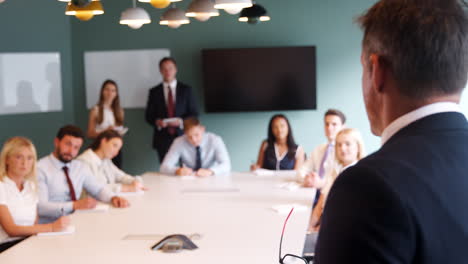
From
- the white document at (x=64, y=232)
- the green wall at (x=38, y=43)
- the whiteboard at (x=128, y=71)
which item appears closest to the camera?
the white document at (x=64, y=232)

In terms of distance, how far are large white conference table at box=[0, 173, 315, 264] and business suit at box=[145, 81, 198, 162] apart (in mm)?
2445

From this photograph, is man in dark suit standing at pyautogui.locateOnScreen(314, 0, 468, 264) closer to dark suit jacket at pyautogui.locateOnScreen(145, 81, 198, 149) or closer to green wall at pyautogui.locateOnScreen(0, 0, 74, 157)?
dark suit jacket at pyautogui.locateOnScreen(145, 81, 198, 149)

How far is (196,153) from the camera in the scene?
6.27 meters

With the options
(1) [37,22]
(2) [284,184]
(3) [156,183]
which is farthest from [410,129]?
(1) [37,22]

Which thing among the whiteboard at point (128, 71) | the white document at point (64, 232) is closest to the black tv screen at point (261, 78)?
the whiteboard at point (128, 71)

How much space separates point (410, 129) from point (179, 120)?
6.53 meters

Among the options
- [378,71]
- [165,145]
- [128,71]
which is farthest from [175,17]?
[378,71]

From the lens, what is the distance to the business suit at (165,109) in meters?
7.68

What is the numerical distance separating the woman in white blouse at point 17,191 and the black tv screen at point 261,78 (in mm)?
4196

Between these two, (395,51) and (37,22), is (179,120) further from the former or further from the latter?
(395,51)

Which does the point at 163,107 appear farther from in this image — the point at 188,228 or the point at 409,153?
the point at 409,153

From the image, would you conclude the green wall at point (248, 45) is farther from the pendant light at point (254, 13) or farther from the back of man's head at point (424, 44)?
the back of man's head at point (424, 44)

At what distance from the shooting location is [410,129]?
105 centimetres

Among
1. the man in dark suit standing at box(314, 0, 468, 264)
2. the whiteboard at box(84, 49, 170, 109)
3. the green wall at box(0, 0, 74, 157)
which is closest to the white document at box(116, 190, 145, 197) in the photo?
the green wall at box(0, 0, 74, 157)
